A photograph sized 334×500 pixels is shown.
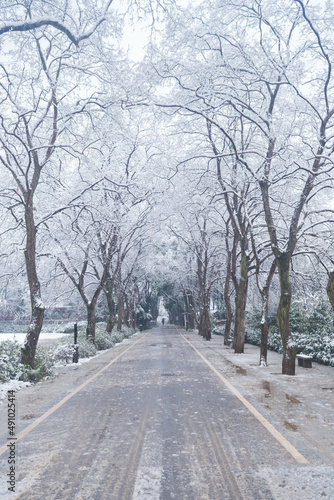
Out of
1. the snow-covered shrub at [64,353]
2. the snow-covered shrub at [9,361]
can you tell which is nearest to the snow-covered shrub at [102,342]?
the snow-covered shrub at [64,353]

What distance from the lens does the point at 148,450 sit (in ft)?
16.0

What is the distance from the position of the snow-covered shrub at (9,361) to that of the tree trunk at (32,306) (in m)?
0.31

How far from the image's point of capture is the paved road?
380cm

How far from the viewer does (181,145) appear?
59.5 feet

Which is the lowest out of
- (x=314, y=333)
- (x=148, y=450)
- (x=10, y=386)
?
(x=10, y=386)

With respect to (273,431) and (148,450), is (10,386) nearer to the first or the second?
(148,450)

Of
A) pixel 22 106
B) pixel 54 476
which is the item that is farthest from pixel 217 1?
pixel 54 476

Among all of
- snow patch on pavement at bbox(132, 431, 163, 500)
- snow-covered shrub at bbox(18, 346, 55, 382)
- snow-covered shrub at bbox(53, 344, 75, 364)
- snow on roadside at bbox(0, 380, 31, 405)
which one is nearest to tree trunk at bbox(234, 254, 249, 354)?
snow-covered shrub at bbox(53, 344, 75, 364)

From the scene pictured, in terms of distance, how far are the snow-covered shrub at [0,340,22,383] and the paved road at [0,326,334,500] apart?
168 centimetres

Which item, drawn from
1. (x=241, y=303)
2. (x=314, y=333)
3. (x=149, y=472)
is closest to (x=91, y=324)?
(x=241, y=303)

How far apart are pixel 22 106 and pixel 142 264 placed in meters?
31.8

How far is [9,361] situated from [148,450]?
23.4 ft

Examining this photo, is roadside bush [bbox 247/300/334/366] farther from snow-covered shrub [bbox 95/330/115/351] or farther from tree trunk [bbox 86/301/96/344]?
tree trunk [bbox 86/301/96/344]

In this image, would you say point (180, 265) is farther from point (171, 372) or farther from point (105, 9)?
point (105, 9)
